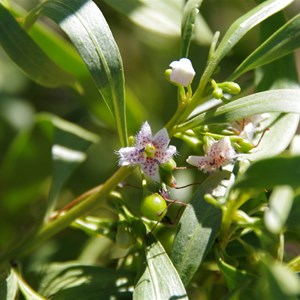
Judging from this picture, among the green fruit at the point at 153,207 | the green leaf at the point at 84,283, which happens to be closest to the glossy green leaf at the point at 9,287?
the green leaf at the point at 84,283

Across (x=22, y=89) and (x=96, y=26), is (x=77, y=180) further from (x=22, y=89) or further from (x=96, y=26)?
(x=96, y=26)

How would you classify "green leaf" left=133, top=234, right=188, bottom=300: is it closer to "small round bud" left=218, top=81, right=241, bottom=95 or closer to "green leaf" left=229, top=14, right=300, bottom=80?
"small round bud" left=218, top=81, right=241, bottom=95

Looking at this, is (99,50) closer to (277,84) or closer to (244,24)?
(244,24)

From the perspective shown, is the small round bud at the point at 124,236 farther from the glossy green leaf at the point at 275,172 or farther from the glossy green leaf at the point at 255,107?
the glossy green leaf at the point at 275,172

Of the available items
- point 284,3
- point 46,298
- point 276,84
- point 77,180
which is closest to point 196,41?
point 276,84

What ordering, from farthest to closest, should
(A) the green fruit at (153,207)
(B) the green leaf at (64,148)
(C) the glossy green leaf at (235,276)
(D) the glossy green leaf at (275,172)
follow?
1. (B) the green leaf at (64,148)
2. (A) the green fruit at (153,207)
3. (C) the glossy green leaf at (235,276)
4. (D) the glossy green leaf at (275,172)

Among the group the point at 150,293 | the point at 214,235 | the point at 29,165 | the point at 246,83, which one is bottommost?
the point at 29,165

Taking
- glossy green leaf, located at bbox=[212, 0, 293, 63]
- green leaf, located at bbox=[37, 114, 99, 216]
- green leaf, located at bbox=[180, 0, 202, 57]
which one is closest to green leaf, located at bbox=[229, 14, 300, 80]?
glossy green leaf, located at bbox=[212, 0, 293, 63]
